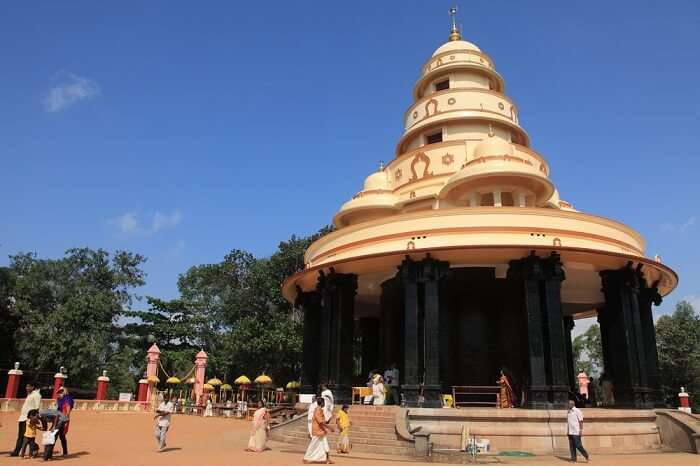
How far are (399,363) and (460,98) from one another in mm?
12637

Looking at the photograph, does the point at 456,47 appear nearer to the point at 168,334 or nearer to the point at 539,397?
the point at 539,397

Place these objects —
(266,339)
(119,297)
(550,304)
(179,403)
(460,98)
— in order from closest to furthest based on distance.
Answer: (550,304)
(460,98)
(179,403)
(266,339)
(119,297)

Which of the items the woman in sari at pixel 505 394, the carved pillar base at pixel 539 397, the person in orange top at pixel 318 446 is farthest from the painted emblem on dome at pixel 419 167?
the person in orange top at pixel 318 446

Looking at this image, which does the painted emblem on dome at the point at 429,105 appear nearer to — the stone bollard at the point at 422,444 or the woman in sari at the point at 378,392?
the woman in sari at the point at 378,392

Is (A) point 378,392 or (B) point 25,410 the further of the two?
(A) point 378,392

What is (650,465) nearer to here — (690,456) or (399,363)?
(690,456)

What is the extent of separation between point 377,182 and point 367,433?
43.6ft

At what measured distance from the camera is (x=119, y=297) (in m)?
46.2

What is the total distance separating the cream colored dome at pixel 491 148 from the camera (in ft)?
69.6

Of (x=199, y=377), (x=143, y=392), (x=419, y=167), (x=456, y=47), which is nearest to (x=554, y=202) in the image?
(x=419, y=167)

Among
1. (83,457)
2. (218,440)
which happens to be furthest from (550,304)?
(83,457)

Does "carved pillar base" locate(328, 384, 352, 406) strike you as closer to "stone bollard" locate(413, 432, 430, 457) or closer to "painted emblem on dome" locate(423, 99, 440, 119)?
"stone bollard" locate(413, 432, 430, 457)

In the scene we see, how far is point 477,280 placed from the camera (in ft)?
62.3

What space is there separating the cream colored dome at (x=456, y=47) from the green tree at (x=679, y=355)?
2471 cm
